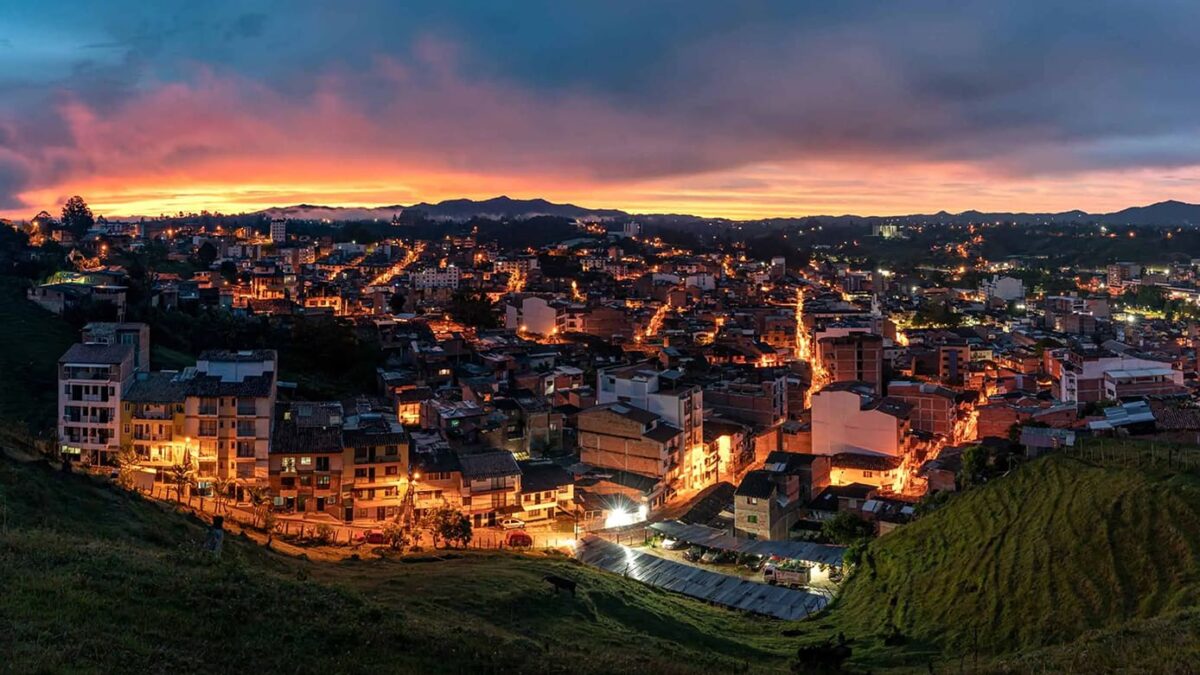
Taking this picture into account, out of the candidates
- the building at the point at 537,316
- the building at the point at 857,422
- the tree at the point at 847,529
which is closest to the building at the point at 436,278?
the building at the point at 537,316

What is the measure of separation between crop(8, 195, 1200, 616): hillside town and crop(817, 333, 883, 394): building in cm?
11

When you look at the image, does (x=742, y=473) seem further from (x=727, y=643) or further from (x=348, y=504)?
(x=727, y=643)

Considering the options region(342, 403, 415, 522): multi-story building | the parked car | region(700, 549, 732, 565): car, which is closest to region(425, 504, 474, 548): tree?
the parked car

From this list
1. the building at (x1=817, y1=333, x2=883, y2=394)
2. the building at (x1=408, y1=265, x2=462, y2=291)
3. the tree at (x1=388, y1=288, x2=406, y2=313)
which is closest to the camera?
the building at (x1=817, y1=333, x2=883, y2=394)

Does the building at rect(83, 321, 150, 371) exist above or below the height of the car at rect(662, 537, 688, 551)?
above

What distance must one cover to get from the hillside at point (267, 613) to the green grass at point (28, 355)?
39.6 feet

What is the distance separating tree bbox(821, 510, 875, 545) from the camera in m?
22.4

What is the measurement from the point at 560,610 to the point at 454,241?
103 m

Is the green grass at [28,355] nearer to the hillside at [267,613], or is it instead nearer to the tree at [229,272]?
the hillside at [267,613]

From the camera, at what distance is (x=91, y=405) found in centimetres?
2284

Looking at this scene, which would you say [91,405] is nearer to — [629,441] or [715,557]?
[629,441]

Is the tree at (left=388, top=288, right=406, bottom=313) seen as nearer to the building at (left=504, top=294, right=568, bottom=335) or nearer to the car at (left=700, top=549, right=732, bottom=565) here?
the building at (left=504, top=294, right=568, bottom=335)

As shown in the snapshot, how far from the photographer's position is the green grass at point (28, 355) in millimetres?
25016

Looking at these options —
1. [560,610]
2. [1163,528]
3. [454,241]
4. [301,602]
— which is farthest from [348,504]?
[454,241]
